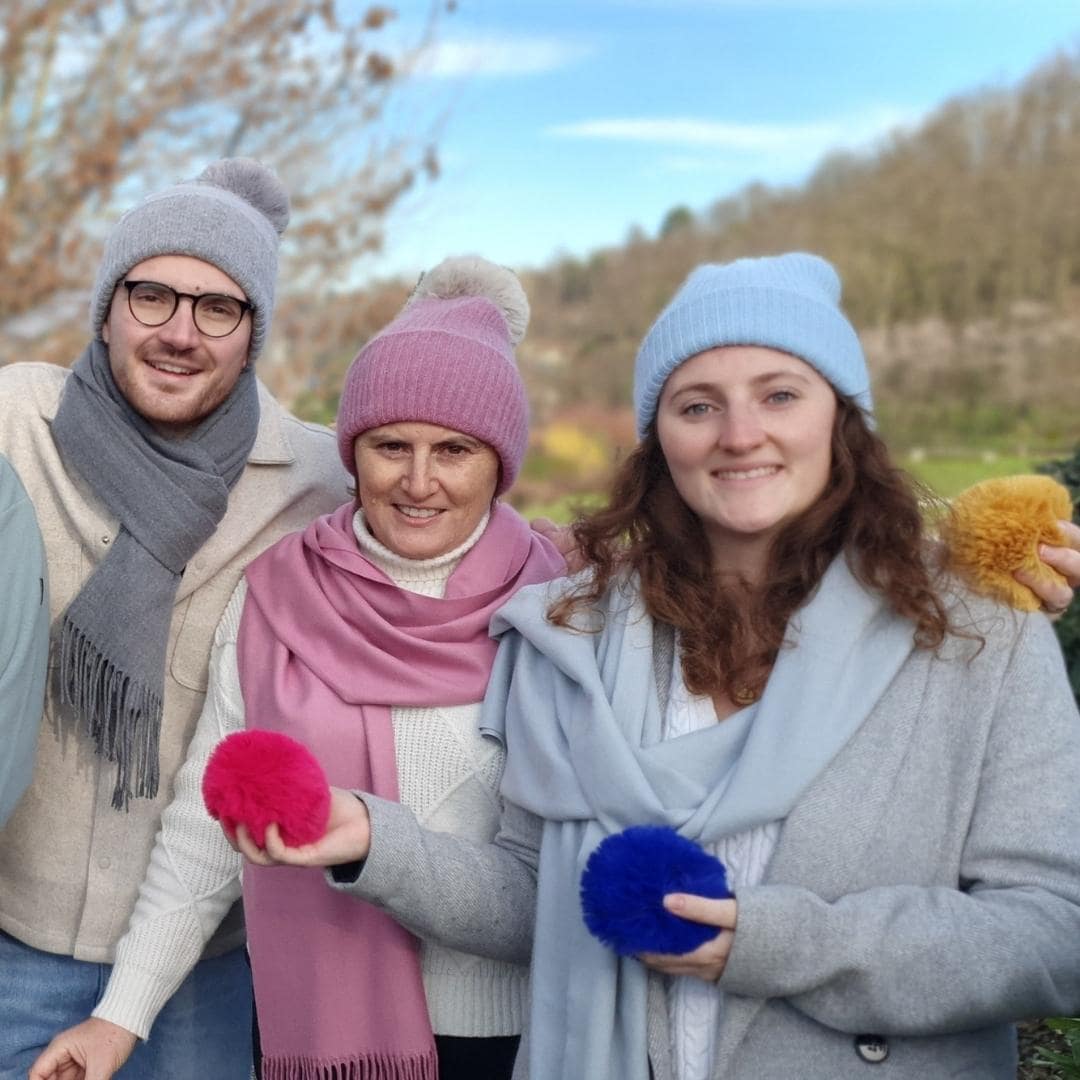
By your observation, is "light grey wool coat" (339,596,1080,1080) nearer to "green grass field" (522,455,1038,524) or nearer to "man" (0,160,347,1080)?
"man" (0,160,347,1080)

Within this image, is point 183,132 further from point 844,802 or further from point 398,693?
point 844,802

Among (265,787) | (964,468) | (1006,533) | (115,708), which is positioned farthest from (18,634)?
(964,468)

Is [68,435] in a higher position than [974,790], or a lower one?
higher

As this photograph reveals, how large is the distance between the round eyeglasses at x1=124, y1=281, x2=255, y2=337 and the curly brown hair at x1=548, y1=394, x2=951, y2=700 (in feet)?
3.31

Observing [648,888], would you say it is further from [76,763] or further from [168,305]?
[168,305]

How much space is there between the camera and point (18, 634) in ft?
7.28

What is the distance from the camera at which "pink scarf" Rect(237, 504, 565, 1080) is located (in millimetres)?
2336

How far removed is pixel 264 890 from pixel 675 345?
4.29 ft

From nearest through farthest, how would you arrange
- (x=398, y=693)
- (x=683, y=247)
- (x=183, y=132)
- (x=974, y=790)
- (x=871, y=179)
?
(x=974, y=790) → (x=398, y=693) → (x=183, y=132) → (x=683, y=247) → (x=871, y=179)

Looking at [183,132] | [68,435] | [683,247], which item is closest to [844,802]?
[68,435]

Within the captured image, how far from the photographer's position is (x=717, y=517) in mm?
2002

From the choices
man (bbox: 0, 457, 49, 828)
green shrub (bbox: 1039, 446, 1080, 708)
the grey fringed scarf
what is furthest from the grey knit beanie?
green shrub (bbox: 1039, 446, 1080, 708)

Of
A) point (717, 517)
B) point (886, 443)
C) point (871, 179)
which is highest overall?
point (871, 179)

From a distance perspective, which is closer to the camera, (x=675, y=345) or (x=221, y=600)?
(x=675, y=345)
